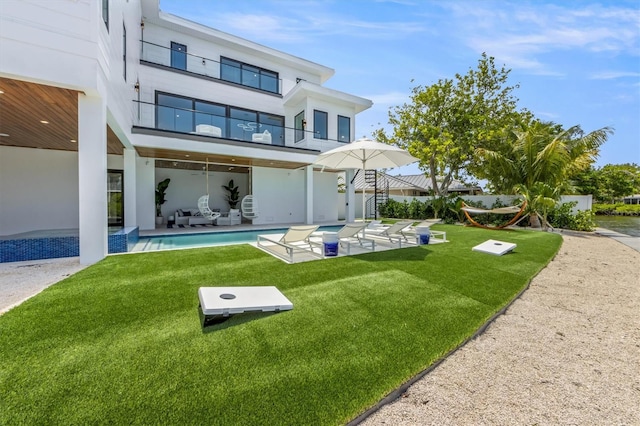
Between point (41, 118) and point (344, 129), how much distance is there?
13529 mm

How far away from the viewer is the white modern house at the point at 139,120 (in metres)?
5.65

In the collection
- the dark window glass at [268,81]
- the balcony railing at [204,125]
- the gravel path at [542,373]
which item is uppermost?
the dark window glass at [268,81]

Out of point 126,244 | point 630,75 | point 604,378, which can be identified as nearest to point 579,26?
point 630,75

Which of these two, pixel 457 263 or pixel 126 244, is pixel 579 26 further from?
pixel 126 244

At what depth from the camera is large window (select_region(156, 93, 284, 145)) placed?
11406 millimetres

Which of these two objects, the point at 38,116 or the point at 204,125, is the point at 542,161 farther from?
the point at 38,116

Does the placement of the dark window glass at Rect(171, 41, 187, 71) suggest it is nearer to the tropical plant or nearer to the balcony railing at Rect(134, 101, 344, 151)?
the balcony railing at Rect(134, 101, 344, 151)

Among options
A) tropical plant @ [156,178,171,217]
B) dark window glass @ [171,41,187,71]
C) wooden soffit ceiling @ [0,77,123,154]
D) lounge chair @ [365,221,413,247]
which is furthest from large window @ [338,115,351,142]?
wooden soffit ceiling @ [0,77,123,154]

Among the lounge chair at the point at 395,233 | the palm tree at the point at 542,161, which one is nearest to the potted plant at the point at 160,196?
the lounge chair at the point at 395,233

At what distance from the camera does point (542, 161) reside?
1479cm

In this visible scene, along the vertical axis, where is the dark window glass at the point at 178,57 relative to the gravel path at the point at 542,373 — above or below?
above

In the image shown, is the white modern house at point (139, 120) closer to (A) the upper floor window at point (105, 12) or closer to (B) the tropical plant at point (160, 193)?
(A) the upper floor window at point (105, 12)

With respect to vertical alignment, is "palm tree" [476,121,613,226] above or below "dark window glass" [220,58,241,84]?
below

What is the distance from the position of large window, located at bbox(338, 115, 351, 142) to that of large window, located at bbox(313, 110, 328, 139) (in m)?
1.07
